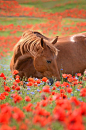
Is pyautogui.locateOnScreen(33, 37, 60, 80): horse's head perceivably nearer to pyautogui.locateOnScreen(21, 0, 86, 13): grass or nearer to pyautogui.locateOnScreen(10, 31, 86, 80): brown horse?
pyautogui.locateOnScreen(10, 31, 86, 80): brown horse

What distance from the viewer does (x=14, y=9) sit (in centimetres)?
2419

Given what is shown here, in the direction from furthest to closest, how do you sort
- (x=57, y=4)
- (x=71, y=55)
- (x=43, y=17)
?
(x=57, y=4), (x=43, y=17), (x=71, y=55)

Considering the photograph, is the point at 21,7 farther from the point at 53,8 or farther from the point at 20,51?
the point at 20,51

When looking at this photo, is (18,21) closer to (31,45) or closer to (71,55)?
(71,55)

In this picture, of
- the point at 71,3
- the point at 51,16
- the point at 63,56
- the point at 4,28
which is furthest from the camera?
the point at 71,3

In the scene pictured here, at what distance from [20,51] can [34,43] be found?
60cm

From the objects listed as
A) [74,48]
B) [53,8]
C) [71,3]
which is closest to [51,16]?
[53,8]

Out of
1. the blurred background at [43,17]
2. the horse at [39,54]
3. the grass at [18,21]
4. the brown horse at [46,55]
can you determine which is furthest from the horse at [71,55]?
the grass at [18,21]

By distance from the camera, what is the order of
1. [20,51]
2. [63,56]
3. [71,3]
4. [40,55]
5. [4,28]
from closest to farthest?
[40,55] < [20,51] < [63,56] < [4,28] < [71,3]

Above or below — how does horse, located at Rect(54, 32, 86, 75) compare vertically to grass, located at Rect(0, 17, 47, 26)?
below

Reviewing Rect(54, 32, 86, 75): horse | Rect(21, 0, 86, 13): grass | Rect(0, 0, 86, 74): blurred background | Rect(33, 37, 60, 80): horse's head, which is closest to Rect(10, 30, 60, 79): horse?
Rect(33, 37, 60, 80): horse's head

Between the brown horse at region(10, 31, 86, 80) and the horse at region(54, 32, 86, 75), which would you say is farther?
the horse at region(54, 32, 86, 75)

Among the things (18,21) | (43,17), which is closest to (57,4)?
(43,17)

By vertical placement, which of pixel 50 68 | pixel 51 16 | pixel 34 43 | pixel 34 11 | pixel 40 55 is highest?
pixel 34 11
